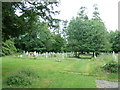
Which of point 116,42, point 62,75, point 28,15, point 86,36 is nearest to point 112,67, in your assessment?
point 62,75

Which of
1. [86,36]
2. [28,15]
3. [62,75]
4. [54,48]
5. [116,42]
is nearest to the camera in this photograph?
[62,75]

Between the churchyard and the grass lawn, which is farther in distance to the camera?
the churchyard

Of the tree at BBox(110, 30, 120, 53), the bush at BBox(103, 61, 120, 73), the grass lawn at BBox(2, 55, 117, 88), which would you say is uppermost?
the tree at BBox(110, 30, 120, 53)

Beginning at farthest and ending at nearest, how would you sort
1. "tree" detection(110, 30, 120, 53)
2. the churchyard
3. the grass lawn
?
"tree" detection(110, 30, 120, 53) < the churchyard < the grass lawn

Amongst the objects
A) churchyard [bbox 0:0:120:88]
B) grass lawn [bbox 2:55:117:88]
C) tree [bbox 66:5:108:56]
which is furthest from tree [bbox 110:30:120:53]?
grass lawn [bbox 2:55:117:88]

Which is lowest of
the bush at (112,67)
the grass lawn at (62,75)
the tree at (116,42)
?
the grass lawn at (62,75)

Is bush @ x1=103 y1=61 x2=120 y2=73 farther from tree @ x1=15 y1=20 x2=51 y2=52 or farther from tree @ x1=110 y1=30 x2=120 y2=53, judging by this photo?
tree @ x1=15 y1=20 x2=51 y2=52

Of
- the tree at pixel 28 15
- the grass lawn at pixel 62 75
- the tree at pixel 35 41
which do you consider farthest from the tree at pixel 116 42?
the tree at pixel 28 15

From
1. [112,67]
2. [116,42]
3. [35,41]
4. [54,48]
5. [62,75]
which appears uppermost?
[35,41]

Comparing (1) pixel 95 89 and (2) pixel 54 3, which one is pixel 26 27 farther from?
(1) pixel 95 89

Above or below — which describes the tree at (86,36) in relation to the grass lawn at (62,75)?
above

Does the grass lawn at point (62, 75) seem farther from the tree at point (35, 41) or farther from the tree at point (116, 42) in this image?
the tree at point (116, 42)

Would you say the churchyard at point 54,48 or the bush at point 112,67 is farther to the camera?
the bush at point 112,67

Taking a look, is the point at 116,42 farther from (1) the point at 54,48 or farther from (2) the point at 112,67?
(2) the point at 112,67
